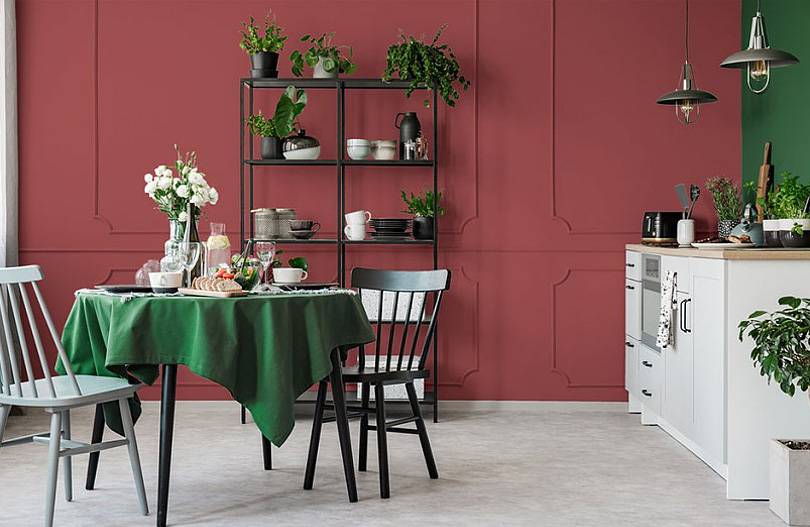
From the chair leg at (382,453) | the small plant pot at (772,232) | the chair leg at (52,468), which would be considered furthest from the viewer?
the small plant pot at (772,232)

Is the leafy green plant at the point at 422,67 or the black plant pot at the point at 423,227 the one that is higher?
the leafy green plant at the point at 422,67

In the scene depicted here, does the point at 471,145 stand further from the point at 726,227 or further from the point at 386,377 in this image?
the point at 386,377

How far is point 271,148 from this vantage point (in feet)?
18.5

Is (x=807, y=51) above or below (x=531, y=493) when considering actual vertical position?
above

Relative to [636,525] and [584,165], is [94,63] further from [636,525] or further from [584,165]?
[636,525]

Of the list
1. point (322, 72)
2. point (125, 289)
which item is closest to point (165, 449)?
point (125, 289)

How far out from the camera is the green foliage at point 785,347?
3465mm

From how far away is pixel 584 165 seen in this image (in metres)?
5.90

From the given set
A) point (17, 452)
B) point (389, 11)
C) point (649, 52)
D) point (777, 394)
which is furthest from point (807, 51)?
point (17, 452)

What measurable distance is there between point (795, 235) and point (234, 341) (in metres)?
2.31

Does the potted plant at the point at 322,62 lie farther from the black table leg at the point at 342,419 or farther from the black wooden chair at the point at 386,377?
the black table leg at the point at 342,419

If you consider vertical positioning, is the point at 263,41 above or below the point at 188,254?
above

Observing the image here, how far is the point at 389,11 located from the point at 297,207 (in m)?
1.34

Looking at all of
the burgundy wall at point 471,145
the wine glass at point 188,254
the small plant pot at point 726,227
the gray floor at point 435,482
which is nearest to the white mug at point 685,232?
the small plant pot at point 726,227
